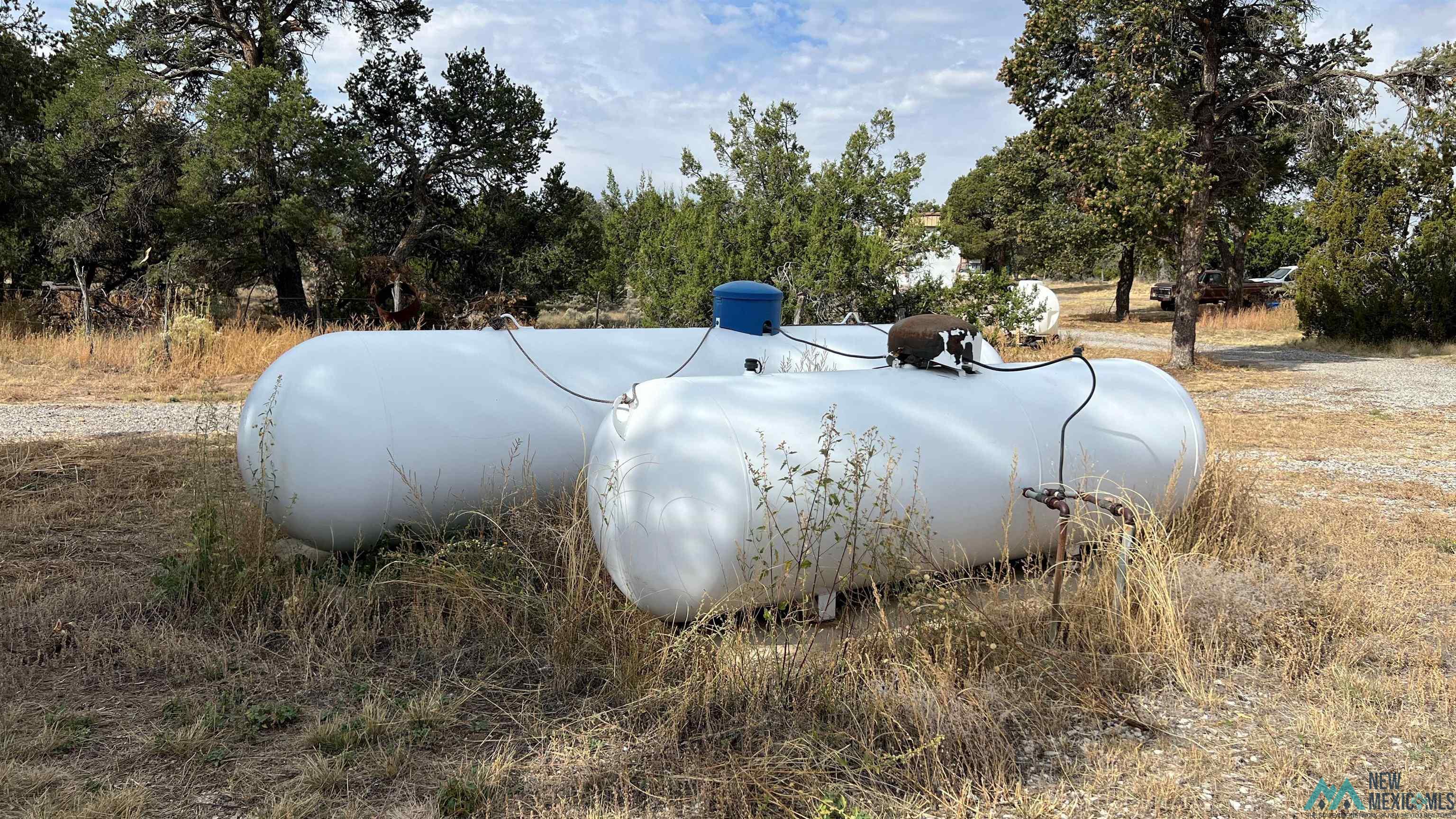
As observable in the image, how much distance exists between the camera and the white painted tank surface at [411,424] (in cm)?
457

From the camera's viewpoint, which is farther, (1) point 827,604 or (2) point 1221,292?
(2) point 1221,292

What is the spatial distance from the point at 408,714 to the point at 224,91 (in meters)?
16.2

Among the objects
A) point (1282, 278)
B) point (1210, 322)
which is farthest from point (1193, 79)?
point (1282, 278)

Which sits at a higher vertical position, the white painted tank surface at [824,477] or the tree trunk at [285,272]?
the tree trunk at [285,272]

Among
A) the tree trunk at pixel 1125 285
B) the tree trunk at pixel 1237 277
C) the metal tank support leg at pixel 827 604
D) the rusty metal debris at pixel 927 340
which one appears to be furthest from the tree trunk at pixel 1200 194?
the tree trunk at pixel 1237 277

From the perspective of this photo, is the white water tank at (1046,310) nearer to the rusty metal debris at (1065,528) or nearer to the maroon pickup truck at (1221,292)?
the maroon pickup truck at (1221,292)

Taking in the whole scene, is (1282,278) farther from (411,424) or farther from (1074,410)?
(411,424)

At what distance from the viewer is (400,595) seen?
4465 millimetres

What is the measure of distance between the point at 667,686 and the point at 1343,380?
1498cm

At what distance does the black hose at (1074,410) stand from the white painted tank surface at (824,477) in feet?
0.11

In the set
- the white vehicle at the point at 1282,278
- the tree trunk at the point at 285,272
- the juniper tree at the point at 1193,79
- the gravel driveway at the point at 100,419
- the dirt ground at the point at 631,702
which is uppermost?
the juniper tree at the point at 1193,79

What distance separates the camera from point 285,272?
17.9 m

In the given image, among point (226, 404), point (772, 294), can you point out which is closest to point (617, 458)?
point (772, 294)

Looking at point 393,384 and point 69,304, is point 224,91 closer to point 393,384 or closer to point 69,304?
point 69,304
